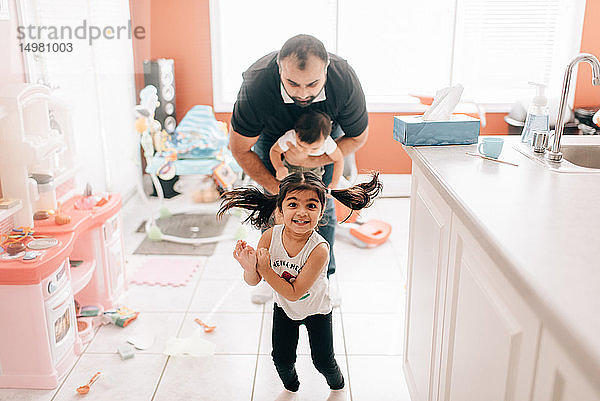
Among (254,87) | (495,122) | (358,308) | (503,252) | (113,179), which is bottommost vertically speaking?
(358,308)

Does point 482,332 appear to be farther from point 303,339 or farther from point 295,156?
point 303,339

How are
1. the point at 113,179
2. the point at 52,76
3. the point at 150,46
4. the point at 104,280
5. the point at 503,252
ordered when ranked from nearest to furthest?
the point at 503,252 → the point at 104,280 → the point at 52,76 → the point at 113,179 → the point at 150,46

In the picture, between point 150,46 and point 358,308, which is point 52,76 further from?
point 358,308

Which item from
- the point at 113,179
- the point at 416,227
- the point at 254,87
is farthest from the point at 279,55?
the point at 113,179

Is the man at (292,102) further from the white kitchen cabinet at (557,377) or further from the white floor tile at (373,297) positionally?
the white kitchen cabinet at (557,377)

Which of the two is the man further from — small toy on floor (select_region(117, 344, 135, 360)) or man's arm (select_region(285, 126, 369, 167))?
small toy on floor (select_region(117, 344, 135, 360))

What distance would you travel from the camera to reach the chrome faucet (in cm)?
153

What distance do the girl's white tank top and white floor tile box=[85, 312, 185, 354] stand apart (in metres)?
0.81

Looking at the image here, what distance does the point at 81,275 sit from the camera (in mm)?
2391

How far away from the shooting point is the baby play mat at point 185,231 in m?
3.31

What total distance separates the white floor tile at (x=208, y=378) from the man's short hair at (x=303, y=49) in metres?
1.14

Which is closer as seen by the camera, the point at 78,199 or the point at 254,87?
the point at 254,87

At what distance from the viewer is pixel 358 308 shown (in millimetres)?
2672

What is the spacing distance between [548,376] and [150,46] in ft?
12.5
